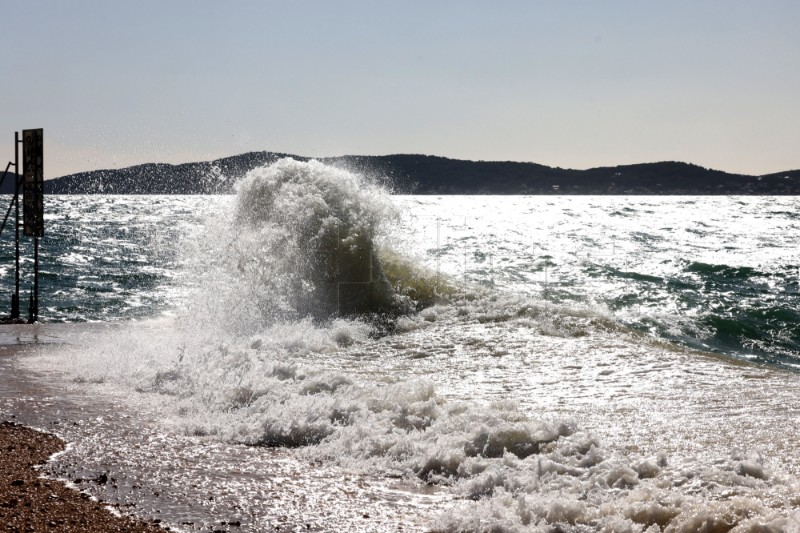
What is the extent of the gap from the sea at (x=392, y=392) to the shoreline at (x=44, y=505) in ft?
0.49

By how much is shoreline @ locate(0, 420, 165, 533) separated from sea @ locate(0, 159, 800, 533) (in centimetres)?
15

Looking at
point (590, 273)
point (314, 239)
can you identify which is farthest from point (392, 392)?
Answer: point (590, 273)

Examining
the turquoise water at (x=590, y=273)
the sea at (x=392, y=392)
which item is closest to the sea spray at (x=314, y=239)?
the sea at (x=392, y=392)

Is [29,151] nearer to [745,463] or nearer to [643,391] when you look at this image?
[643,391]

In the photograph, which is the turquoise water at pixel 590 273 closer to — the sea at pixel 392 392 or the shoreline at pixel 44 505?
the sea at pixel 392 392

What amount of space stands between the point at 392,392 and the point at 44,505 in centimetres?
358

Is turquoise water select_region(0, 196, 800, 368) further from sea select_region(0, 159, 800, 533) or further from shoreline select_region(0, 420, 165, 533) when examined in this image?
shoreline select_region(0, 420, 165, 533)

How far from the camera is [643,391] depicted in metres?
8.03

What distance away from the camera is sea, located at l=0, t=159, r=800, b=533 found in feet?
16.3

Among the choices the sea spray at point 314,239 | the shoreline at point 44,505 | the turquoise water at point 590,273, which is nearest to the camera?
the shoreline at point 44,505

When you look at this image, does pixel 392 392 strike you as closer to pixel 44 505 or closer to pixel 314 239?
pixel 44 505

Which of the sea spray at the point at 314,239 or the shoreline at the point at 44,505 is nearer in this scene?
the shoreline at the point at 44,505

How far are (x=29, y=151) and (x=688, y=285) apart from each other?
56.8 feet

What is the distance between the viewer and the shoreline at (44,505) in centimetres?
450
